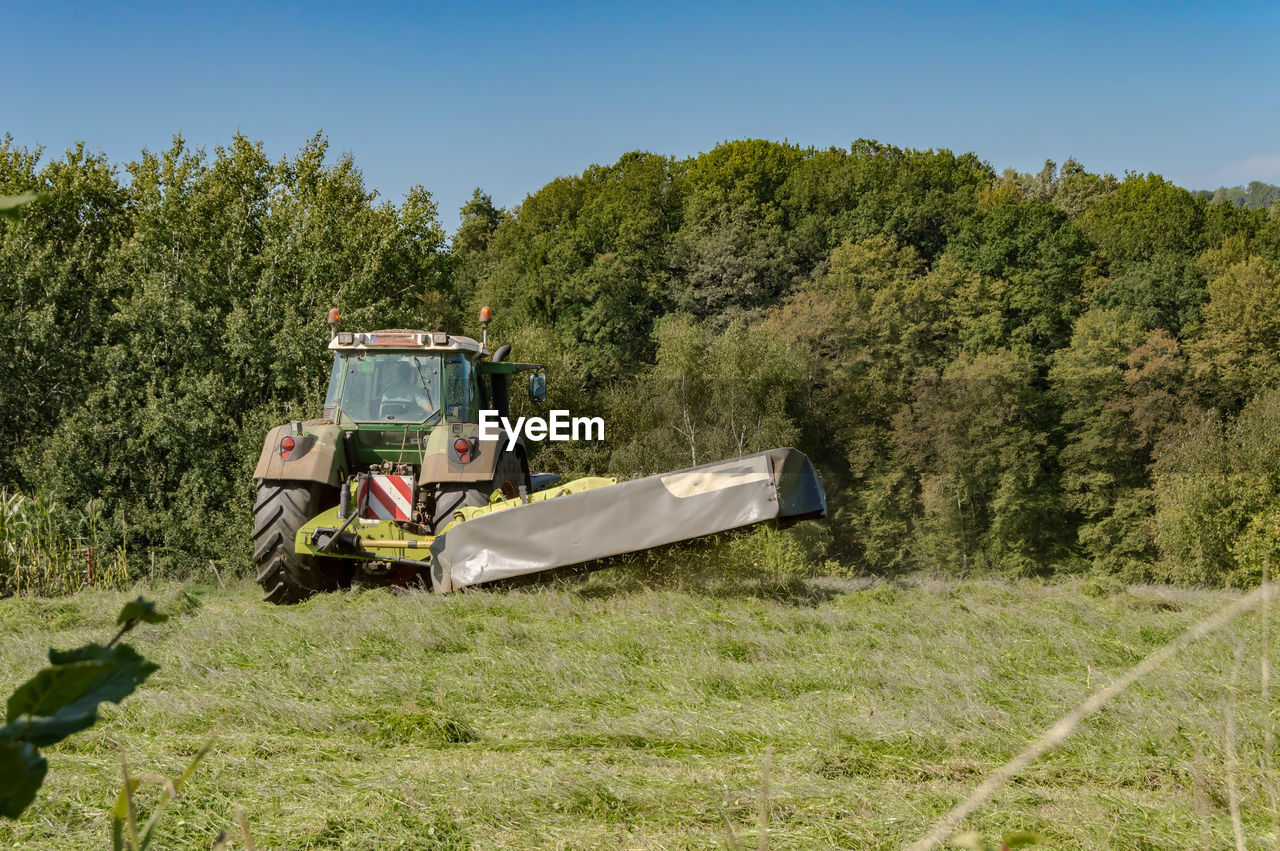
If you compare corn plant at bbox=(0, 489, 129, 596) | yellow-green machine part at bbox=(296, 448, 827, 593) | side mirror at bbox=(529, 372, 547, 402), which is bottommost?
corn plant at bbox=(0, 489, 129, 596)

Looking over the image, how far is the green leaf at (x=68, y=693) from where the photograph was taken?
0.69 meters

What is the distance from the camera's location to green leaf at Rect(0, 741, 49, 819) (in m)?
0.67

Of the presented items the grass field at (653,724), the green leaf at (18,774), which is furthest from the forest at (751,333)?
the green leaf at (18,774)

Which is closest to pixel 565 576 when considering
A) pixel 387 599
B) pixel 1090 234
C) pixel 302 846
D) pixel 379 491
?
pixel 387 599

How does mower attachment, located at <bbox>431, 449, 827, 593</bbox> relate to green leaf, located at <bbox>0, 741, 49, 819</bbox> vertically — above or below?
below

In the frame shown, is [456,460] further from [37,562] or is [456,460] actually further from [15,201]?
[15,201]

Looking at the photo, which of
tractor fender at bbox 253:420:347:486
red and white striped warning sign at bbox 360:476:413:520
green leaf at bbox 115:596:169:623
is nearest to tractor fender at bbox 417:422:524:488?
red and white striped warning sign at bbox 360:476:413:520

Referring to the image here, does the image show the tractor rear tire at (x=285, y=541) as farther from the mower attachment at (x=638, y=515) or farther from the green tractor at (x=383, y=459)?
the mower attachment at (x=638, y=515)

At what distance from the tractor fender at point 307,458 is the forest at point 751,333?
422 cm

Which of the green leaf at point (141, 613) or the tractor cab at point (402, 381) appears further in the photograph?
the tractor cab at point (402, 381)

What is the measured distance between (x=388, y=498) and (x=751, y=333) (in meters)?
26.1

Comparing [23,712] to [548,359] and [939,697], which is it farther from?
[548,359]

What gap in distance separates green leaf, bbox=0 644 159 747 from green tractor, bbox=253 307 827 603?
241 inches

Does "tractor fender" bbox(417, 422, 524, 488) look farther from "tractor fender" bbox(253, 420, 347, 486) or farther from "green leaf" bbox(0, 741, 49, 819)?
"green leaf" bbox(0, 741, 49, 819)
